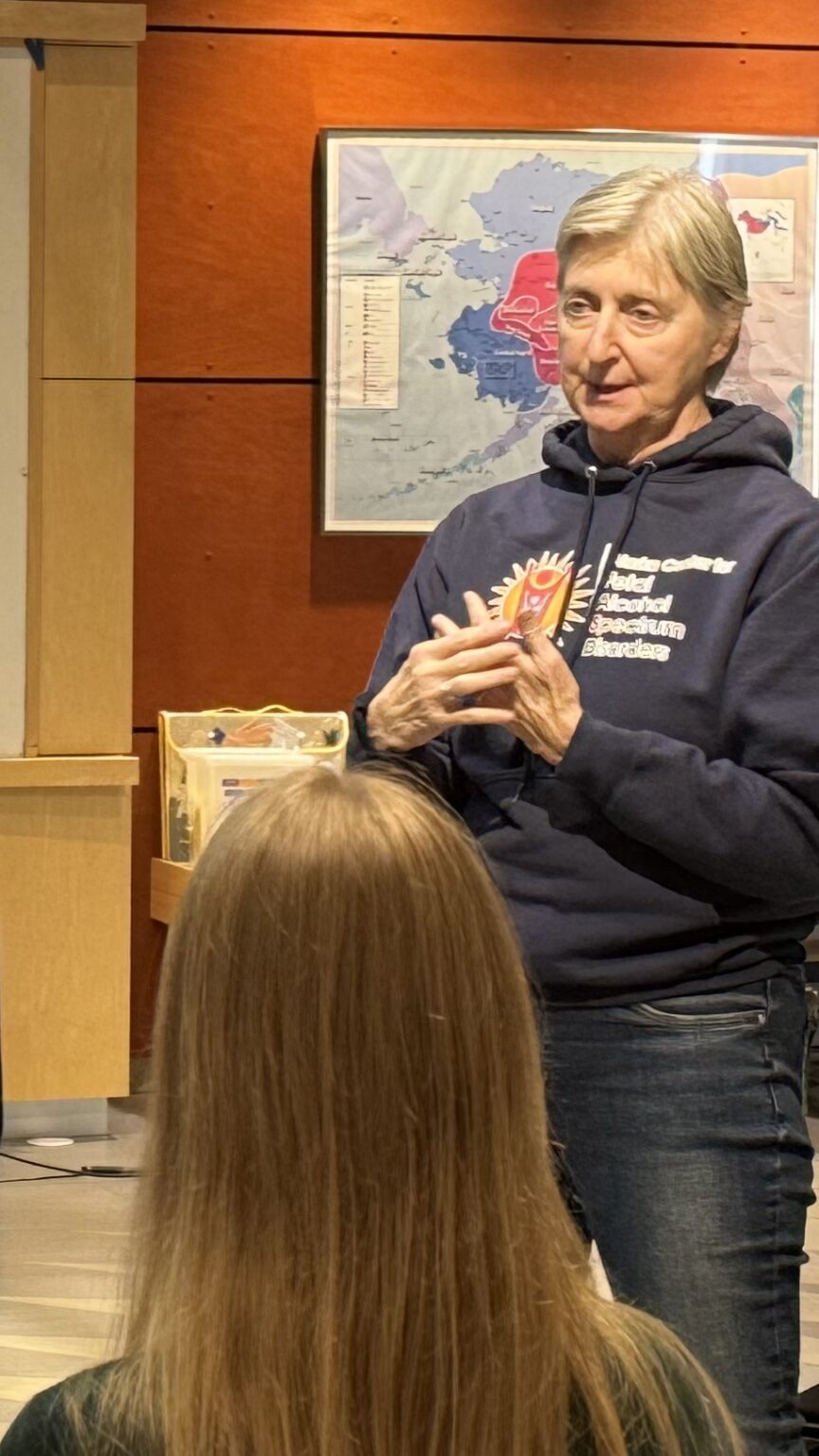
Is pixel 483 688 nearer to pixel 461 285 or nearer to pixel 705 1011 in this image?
pixel 705 1011

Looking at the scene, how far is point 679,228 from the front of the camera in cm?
179

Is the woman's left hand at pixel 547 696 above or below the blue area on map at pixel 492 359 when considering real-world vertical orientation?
below

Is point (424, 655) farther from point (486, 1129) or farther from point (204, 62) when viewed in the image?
point (204, 62)

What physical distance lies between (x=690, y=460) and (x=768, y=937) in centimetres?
45

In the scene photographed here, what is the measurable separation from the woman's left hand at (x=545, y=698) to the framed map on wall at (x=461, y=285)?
3.54 metres

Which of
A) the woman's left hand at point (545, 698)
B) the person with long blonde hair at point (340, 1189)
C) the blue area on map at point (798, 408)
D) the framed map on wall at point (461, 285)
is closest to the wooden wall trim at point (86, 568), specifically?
the framed map on wall at point (461, 285)

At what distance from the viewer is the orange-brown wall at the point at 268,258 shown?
514 centimetres

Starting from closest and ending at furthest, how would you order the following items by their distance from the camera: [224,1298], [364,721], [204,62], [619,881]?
[224,1298]
[619,881]
[364,721]
[204,62]

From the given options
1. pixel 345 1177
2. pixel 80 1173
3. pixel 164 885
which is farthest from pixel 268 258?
pixel 345 1177

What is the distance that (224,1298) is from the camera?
0.93 meters

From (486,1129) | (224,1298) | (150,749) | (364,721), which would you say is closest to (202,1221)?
(224,1298)

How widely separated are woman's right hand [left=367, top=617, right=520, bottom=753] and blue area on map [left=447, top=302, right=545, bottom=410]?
11.6 feet

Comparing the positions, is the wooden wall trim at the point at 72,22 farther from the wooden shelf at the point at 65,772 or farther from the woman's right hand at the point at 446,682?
the woman's right hand at the point at 446,682

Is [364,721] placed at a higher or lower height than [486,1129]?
higher
